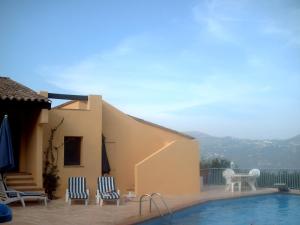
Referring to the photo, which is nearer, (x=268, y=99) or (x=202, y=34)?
(x=202, y=34)

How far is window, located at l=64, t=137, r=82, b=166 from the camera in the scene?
17125 mm

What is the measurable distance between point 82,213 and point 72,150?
19.1 feet

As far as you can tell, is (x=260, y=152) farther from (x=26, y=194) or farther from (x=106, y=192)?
(x=26, y=194)

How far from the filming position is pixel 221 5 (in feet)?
52.6

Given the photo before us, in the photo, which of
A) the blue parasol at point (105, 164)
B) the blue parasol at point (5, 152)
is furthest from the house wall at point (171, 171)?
the blue parasol at point (5, 152)

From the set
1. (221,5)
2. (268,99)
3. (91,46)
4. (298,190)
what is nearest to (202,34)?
(221,5)

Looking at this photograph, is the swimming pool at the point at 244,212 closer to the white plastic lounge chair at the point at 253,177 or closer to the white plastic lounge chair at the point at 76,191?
the white plastic lounge chair at the point at 253,177

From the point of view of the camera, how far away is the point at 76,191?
47.3 ft

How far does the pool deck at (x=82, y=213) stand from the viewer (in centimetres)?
1040

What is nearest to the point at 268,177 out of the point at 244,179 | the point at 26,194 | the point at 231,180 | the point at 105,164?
the point at 244,179

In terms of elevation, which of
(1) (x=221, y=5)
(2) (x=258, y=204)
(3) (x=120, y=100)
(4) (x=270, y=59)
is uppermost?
(1) (x=221, y=5)

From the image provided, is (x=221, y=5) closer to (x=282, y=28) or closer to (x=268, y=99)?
(x=282, y=28)

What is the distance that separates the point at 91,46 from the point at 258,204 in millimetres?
10669

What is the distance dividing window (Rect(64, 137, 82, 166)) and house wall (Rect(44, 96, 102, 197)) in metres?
0.53
